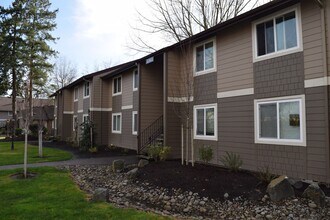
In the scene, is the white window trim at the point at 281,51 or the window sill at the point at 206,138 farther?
the window sill at the point at 206,138

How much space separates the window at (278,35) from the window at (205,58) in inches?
85.4

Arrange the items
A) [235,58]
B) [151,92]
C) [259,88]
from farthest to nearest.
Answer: [151,92]
[235,58]
[259,88]

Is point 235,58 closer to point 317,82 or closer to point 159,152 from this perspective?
point 317,82

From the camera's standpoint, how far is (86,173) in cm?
1045

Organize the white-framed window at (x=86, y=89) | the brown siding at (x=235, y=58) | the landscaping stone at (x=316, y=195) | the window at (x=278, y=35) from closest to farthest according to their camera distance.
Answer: the landscaping stone at (x=316, y=195)
the window at (x=278, y=35)
the brown siding at (x=235, y=58)
the white-framed window at (x=86, y=89)

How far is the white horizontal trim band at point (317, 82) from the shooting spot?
287 inches

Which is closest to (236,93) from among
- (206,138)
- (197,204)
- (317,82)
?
(206,138)

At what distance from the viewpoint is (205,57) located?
38.0ft

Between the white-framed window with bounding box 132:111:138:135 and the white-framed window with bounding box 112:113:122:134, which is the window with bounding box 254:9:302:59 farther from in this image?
the white-framed window with bounding box 112:113:122:134

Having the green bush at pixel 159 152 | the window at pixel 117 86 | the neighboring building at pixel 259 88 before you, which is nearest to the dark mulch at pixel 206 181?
the neighboring building at pixel 259 88

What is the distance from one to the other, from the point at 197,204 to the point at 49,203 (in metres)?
3.49

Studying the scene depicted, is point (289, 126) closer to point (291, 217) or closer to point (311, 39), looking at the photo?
point (311, 39)

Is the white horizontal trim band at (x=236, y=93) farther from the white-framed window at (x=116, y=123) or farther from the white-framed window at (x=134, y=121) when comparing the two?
the white-framed window at (x=116, y=123)

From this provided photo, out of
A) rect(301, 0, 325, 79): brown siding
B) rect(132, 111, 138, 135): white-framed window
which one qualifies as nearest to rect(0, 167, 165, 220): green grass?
rect(301, 0, 325, 79): brown siding
